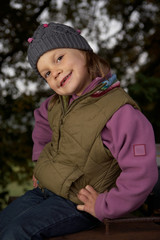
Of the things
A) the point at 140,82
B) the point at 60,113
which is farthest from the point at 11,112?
the point at 60,113

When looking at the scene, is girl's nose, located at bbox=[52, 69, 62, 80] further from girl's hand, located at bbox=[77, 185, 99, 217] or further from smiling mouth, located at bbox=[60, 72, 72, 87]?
girl's hand, located at bbox=[77, 185, 99, 217]

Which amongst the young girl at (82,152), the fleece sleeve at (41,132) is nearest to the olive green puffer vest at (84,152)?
the young girl at (82,152)

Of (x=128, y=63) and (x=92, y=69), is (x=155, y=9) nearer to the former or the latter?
(x=128, y=63)

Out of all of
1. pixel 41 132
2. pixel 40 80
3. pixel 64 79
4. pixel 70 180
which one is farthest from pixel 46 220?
pixel 40 80

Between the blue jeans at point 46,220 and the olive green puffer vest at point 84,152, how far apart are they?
0.22ft

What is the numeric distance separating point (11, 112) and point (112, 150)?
115 inches

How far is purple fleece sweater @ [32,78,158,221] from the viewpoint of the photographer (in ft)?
5.75

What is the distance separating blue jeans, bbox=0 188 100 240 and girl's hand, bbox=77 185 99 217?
0.23 feet

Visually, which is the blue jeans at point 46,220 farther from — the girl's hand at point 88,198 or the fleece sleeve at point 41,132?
the fleece sleeve at point 41,132

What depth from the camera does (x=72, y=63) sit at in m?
2.09

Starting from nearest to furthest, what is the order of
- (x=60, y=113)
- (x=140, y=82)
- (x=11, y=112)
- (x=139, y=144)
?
(x=139, y=144)
(x=60, y=113)
(x=140, y=82)
(x=11, y=112)

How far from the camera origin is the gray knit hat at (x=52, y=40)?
213 centimetres

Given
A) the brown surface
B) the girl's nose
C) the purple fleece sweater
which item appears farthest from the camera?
the girl's nose

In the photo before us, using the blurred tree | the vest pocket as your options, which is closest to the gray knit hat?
the vest pocket
